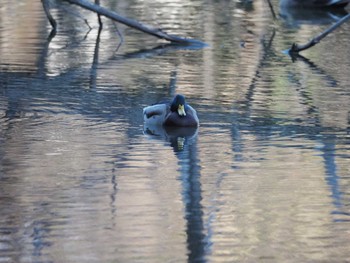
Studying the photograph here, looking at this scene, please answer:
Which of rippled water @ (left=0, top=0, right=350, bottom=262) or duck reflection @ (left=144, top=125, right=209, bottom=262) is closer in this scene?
duck reflection @ (left=144, top=125, right=209, bottom=262)

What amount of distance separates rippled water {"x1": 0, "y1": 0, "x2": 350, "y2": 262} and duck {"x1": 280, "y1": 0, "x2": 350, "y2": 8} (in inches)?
280

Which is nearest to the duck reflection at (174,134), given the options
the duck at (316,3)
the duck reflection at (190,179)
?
the duck reflection at (190,179)

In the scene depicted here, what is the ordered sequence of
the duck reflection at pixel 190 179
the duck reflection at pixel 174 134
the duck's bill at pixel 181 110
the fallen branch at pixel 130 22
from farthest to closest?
1. the fallen branch at pixel 130 22
2. the duck's bill at pixel 181 110
3. the duck reflection at pixel 174 134
4. the duck reflection at pixel 190 179

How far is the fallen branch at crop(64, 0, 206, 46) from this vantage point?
806 inches

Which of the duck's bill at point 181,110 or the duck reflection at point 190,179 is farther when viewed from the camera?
the duck's bill at point 181,110

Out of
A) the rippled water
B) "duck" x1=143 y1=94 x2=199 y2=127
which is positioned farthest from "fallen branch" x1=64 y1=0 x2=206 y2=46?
"duck" x1=143 y1=94 x2=199 y2=127

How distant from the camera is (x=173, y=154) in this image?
492 inches

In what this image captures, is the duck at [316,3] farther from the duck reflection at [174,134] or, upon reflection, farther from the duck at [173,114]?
the duck reflection at [174,134]

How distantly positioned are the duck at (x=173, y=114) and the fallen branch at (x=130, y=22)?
21.3 feet

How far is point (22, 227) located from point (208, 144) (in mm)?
3881

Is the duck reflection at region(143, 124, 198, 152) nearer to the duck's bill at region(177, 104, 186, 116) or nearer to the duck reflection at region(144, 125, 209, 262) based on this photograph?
the duck reflection at region(144, 125, 209, 262)

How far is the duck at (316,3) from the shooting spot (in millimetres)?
29016

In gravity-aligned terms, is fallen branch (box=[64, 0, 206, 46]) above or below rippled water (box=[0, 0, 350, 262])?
below

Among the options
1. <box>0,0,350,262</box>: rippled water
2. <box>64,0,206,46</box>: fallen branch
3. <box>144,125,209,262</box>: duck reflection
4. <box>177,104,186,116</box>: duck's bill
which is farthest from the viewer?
<box>64,0,206,46</box>: fallen branch
